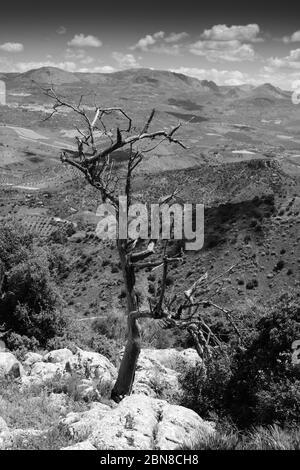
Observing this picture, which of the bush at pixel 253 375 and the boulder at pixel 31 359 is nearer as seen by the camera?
the bush at pixel 253 375

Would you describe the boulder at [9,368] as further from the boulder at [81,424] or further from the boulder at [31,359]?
the boulder at [81,424]

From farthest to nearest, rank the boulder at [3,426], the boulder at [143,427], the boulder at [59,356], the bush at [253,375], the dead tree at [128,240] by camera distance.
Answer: the boulder at [59,356], the bush at [253,375], the dead tree at [128,240], the boulder at [3,426], the boulder at [143,427]

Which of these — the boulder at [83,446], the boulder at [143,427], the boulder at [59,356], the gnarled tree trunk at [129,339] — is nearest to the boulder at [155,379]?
the gnarled tree trunk at [129,339]

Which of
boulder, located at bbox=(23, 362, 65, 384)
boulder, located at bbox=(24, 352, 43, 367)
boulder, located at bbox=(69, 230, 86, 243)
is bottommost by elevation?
boulder, located at bbox=(69, 230, 86, 243)

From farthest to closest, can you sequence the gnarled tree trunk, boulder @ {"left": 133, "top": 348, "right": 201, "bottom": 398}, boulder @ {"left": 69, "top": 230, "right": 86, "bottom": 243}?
1. boulder @ {"left": 69, "top": 230, "right": 86, "bottom": 243}
2. boulder @ {"left": 133, "top": 348, "right": 201, "bottom": 398}
3. the gnarled tree trunk

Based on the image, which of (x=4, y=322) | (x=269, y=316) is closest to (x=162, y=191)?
(x=4, y=322)

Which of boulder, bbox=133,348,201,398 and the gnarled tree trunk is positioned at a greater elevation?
the gnarled tree trunk

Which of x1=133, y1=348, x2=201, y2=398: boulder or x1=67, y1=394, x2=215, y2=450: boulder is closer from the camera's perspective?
x1=67, y1=394, x2=215, y2=450: boulder

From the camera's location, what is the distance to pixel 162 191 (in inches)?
3920

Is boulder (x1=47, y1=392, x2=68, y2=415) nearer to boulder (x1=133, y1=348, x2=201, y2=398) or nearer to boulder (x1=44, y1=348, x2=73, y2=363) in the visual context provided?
boulder (x1=133, y1=348, x2=201, y2=398)

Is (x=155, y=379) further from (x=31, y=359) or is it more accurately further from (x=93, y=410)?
(x=93, y=410)

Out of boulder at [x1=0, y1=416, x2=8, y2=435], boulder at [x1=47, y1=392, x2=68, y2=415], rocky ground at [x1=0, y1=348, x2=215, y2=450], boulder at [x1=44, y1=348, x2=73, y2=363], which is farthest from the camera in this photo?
boulder at [x1=44, y1=348, x2=73, y2=363]

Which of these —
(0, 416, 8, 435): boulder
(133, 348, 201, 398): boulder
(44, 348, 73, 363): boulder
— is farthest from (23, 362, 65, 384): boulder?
(0, 416, 8, 435): boulder
